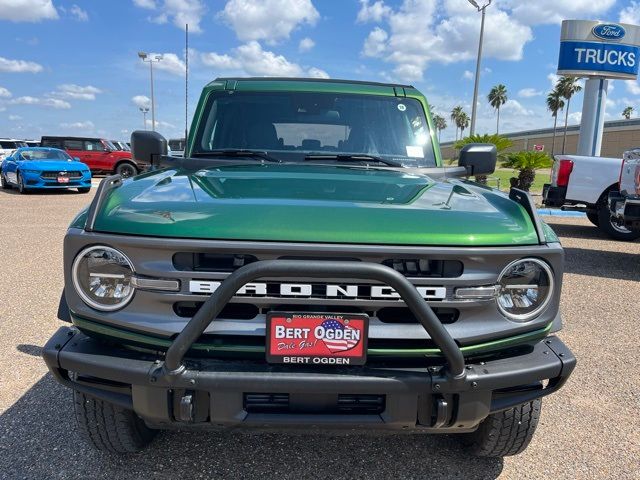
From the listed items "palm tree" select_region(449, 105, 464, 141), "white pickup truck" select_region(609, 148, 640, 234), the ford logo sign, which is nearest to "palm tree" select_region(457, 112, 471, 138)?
"palm tree" select_region(449, 105, 464, 141)

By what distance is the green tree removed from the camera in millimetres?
16062

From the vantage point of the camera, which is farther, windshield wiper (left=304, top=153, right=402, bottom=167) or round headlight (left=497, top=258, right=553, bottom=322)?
windshield wiper (left=304, top=153, right=402, bottom=167)

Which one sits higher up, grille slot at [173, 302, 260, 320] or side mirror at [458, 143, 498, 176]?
side mirror at [458, 143, 498, 176]

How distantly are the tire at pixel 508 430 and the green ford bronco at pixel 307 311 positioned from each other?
0.30m

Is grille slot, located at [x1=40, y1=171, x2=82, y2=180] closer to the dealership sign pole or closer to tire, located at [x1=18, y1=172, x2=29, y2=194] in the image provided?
tire, located at [x1=18, y1=172, x2=29, y2=194]

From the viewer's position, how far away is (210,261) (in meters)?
1.98

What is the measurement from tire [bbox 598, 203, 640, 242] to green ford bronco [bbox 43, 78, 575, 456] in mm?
8448

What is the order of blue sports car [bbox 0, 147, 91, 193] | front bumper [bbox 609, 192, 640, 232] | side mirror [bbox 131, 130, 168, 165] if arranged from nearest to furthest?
1. side mirror [bbox 131, 130, 168, 165]
2. front bumper [bbox 609, 192, 640, 232]
3. blue sports car [bbox 0, 147, 91, 193]

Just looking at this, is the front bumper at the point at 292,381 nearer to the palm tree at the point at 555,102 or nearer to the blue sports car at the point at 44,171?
the blue sports car at the point at 44,171

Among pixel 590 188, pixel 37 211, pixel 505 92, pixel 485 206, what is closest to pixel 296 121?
pixel 485 206

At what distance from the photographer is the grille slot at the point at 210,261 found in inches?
76.4

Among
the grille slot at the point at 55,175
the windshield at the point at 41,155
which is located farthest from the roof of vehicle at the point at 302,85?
the windshield at the point at 41,155

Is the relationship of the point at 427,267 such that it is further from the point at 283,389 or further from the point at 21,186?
the point at 21,186

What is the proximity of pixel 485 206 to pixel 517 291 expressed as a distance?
1.34ft
